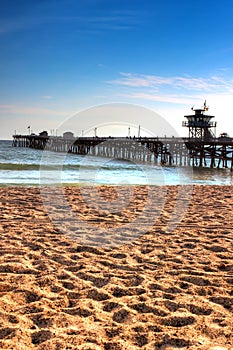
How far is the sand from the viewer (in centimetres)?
295

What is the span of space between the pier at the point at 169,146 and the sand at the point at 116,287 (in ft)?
96.6

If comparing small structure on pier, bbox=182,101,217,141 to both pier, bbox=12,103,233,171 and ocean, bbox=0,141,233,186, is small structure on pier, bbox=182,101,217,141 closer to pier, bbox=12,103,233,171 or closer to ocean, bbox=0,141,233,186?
pier, bbox=12,103,233,171

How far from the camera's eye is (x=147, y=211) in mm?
8531

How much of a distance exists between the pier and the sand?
2946 cm

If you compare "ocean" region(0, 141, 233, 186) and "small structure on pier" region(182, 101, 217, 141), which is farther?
"small structure on pier" region(182, 101, 217, 141)

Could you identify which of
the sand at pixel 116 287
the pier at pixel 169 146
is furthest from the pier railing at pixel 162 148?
the sand at pixel 116 287

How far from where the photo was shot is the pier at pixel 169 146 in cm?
3733

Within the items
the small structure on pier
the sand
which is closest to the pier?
the small structure on pier

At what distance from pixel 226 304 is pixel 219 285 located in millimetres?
461

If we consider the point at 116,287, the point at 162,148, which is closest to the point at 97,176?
the point at 116,287

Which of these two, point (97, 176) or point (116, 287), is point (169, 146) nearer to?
point (97, 176)

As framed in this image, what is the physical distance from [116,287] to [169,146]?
3903 centimetres

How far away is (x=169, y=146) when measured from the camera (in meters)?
42.2

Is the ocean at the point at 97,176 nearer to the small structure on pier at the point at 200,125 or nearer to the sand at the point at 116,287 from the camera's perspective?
the sand at the point at 116,287
